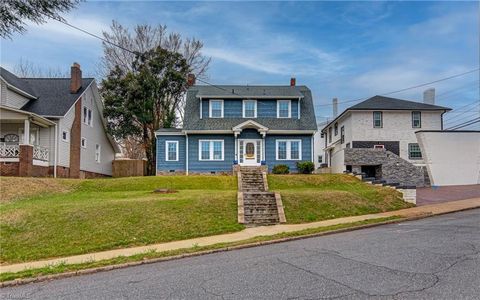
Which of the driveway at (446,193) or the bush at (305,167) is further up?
the bush at (305,167)

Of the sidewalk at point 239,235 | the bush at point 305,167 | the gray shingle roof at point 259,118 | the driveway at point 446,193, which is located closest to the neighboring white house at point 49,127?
the gray shingle roof at point 259,118

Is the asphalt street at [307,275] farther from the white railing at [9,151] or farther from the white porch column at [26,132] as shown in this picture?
→ the white railing at [9,151]

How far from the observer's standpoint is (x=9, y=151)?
24.4 m

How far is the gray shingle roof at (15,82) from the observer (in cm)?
2623

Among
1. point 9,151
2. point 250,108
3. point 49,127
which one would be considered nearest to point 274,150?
point 250,108

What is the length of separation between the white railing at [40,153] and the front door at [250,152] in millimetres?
12414

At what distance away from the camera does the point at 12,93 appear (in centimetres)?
2675

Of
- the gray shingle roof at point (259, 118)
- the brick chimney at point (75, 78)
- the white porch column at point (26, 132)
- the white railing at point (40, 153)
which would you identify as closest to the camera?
the white porch column at point (26, 132)

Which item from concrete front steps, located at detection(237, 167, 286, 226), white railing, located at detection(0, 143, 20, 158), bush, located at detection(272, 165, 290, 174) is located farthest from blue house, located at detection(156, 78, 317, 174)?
concrete front steps, located at detection(237, 167, 286, 226)

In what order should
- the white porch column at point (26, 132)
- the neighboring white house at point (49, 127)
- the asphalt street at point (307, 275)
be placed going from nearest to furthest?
the asphalt street at point (307, 275) < the white porch column at point (26, 132) < the neighboring white house at point (49, 127)

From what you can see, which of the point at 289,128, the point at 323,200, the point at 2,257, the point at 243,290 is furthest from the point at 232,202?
the point at 289,128

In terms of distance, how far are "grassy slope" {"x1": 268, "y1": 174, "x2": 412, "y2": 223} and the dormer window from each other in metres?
9.03

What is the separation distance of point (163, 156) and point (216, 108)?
5.16 m

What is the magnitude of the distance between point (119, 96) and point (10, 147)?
11.8m
